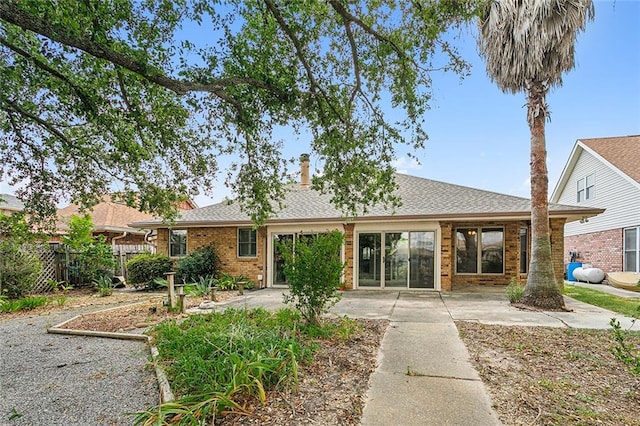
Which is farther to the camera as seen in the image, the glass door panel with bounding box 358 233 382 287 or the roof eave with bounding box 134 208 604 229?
the glass door panel with bounding box 358 233 382 287

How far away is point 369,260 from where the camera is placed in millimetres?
12125

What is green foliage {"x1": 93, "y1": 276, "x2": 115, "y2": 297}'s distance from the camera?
10930 mm

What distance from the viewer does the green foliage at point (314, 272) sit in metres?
5.47

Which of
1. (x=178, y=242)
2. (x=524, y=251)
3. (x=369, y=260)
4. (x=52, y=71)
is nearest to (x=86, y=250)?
(x=178, y=242)

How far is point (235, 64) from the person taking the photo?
18.3ft

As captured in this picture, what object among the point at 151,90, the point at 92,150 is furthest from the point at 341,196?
the point at 92,150

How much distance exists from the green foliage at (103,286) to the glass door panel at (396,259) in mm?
9048

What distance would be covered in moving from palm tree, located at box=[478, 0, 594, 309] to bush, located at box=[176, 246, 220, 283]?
10.3m

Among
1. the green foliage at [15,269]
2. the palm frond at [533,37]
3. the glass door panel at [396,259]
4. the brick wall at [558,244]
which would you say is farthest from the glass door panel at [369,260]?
the green foliage at [15,269]

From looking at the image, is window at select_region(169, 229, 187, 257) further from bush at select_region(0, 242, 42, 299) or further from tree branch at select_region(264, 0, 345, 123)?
tree branch at select_region(264, 0, 345, 123)

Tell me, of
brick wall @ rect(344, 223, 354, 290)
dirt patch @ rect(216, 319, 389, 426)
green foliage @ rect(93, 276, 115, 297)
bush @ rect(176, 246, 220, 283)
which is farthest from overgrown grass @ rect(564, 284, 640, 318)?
green foliage @ rect(93, 276, 115, 297)

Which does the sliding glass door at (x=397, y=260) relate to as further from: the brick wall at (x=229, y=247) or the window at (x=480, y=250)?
the brick wall at (x=229, y=247)

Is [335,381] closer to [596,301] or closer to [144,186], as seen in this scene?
[144,186]

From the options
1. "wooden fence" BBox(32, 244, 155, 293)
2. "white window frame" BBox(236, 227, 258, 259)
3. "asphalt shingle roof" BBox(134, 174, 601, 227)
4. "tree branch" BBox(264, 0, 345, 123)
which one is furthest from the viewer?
"white window frame" BBox(236, 227, 258, 259)
